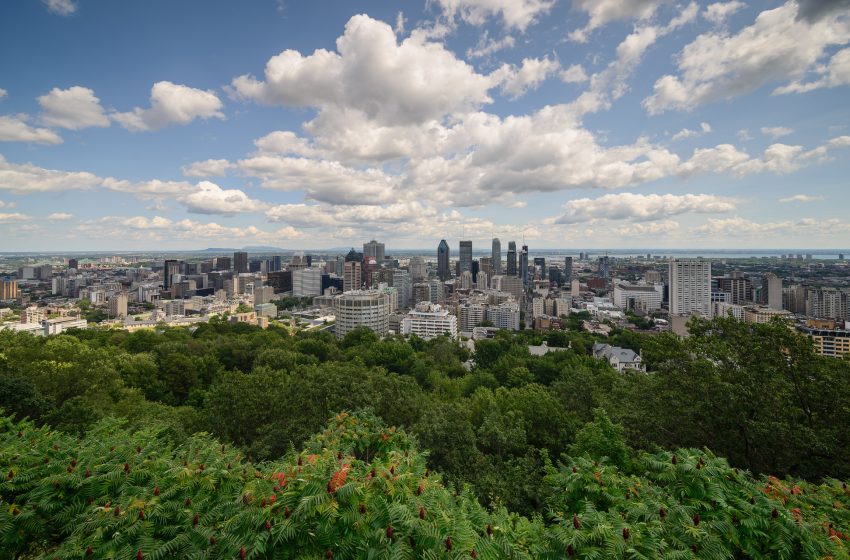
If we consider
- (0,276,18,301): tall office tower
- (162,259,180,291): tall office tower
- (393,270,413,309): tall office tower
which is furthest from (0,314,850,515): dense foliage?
(162,259,180,291): tall office tower

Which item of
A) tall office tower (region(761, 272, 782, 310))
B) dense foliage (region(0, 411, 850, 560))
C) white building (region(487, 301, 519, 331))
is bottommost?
white building (region(487, 301, 519, 331))

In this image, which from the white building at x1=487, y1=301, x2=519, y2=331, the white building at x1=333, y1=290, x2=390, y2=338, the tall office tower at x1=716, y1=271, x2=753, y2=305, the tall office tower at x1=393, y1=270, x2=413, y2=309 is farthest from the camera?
the tall office tower at x1=393, y1=270, x2=413, y2=309

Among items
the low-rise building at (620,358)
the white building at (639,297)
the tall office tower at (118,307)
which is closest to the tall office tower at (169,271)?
the tall office tower at (118,307)

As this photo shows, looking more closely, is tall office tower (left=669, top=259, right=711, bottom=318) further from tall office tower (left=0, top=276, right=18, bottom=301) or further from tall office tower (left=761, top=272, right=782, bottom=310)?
tall office tower (left=0, top=276, right=18, bottom=301)

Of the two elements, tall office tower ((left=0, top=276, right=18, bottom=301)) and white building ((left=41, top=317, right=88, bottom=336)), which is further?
tall office tower ((left=0, top=276, right=18, bottom=301))

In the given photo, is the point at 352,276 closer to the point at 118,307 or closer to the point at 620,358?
the point at 118,307

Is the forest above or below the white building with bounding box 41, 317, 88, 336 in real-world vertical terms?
above

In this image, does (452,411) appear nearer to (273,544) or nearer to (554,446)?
(554,446)

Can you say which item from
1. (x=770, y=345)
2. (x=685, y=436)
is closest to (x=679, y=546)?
(x=685, y=436)
